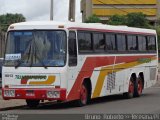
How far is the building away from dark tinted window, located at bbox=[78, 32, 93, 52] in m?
121

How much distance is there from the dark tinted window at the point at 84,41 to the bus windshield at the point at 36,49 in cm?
114

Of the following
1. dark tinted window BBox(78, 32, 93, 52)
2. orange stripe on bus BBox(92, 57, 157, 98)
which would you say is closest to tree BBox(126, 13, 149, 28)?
orange stripe on bus BBox(92, 57, 157, 98)

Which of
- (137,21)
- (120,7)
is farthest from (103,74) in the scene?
(120,7)

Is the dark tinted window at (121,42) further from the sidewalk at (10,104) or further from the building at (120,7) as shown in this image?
the building at (120,7)

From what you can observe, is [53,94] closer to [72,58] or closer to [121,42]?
[72,58]

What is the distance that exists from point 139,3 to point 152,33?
11733cm

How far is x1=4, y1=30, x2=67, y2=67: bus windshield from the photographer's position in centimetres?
2031

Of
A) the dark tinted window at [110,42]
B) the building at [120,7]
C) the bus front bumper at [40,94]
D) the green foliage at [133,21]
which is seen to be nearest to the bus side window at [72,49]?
the bus front bumper at [40,94]

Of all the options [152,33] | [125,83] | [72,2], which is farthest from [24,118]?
[72,2]

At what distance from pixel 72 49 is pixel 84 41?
1214mm

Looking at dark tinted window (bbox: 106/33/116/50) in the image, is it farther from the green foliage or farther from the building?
the building

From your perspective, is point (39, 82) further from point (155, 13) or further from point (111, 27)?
point (155, 13)

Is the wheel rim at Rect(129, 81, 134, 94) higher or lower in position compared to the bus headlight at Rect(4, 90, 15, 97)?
lower

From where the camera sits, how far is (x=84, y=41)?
21.9 metres
